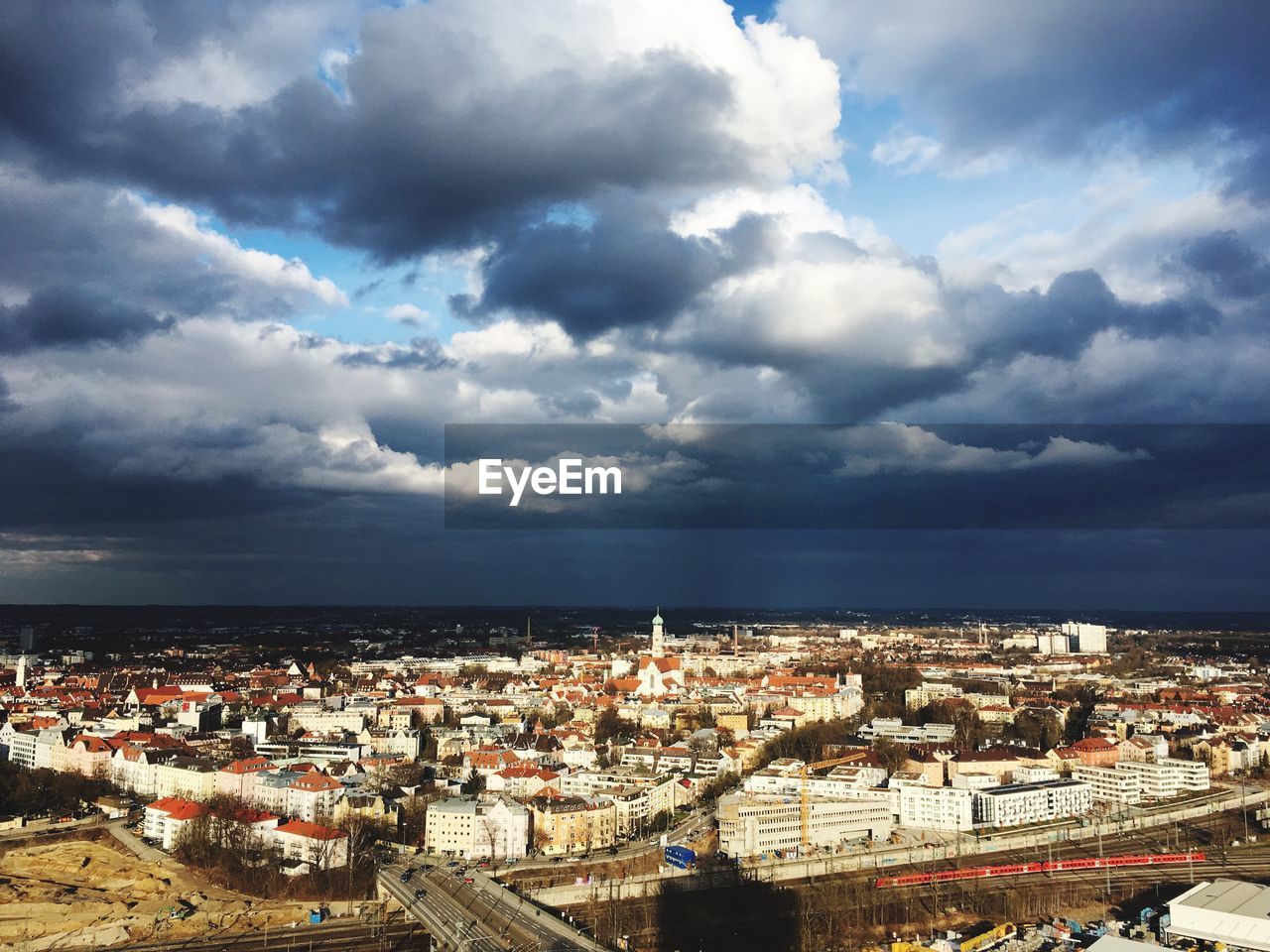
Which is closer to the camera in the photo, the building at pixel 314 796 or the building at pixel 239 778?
the building at pixel 314 796

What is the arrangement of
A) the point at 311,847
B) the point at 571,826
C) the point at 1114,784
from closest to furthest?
the point at 311,847 < the point at 571,826 < the point at 1114,784

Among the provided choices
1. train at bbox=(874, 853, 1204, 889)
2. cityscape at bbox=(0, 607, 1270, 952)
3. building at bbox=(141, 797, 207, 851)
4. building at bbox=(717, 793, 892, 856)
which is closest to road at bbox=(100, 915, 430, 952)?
cityscape at bbox=(0, 607, 1270, 952)

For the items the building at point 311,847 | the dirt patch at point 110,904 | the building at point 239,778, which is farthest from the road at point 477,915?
the building at point 239,778

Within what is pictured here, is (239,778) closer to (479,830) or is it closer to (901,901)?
(479,830)

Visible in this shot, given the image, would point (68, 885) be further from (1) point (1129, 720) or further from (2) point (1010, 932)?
(1) point (1129, 720)

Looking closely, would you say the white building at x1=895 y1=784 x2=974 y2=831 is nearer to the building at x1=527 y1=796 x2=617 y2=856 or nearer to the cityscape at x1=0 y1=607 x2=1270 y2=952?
the cityscape at x1=0 y1=607 x2=1270 y2=952

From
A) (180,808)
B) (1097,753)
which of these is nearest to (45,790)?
(180,808)

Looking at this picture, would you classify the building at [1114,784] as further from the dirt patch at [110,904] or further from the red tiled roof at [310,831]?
the dirt patch at [110,904]
